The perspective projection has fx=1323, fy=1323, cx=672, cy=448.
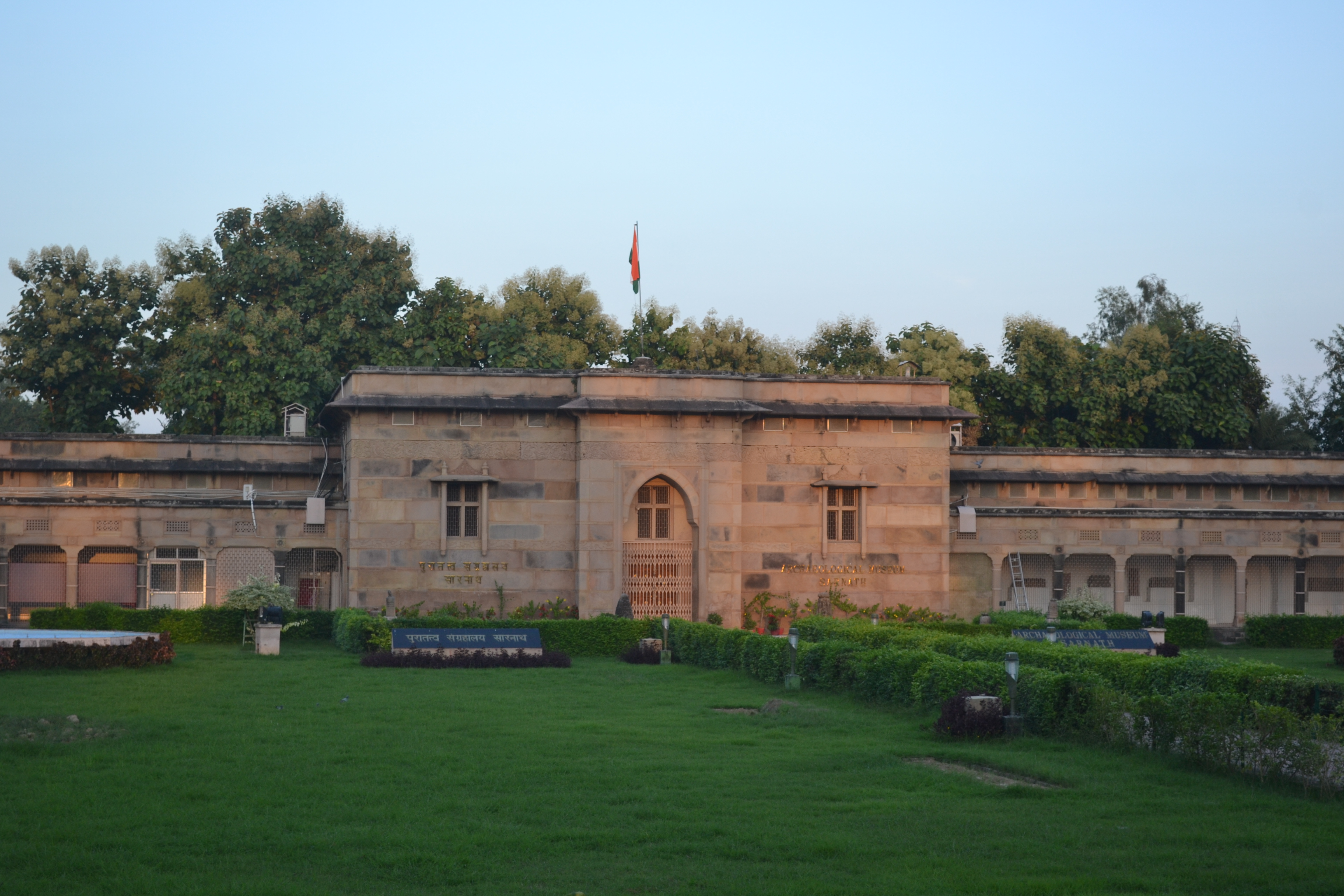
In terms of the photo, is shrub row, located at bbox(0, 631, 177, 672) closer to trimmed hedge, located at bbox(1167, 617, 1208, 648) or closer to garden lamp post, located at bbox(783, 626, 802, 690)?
garden lamp post, located at bbox(783, 626, 802, 690)

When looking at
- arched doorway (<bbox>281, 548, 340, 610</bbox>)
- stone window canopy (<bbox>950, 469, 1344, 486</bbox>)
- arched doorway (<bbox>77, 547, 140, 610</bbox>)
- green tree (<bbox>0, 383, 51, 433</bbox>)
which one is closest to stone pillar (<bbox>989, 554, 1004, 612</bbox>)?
stone window canopy (<bbox>950, 469, 1344, 486</bbox>)

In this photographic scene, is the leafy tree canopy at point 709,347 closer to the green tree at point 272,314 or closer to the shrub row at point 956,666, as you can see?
the green tree at point 272,314

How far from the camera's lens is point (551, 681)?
72.2 feet

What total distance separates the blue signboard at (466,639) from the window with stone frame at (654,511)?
21.4 feet

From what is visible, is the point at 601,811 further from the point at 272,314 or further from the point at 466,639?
the point at 272,314

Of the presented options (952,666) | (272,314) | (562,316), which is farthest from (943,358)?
(952,666)

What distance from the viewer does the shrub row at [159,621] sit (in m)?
28.0

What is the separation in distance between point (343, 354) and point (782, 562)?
69.2 feet

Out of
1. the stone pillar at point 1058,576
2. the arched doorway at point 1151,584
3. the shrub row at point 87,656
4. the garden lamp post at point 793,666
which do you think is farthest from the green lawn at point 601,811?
the arched doorway at point 1151,584

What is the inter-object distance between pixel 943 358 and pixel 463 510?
97.7ft

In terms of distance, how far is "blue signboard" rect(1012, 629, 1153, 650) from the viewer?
24594 mm

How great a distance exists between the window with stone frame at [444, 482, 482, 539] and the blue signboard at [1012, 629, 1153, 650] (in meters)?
12.4

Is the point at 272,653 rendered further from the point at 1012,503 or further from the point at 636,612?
the point at 1012,503

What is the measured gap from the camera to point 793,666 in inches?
850
